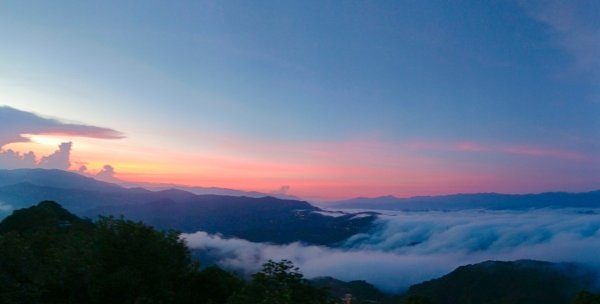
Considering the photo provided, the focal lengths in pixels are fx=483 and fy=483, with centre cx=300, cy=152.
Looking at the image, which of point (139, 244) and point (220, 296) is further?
point (220, 296)

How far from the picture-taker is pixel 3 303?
26.3 m

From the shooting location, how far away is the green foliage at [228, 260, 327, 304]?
2377cm

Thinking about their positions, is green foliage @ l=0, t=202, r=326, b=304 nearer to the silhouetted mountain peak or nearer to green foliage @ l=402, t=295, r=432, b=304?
green foliage @ l=402, t=295, r=432, b=304

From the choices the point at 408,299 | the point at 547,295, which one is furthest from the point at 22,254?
the point at 547,295

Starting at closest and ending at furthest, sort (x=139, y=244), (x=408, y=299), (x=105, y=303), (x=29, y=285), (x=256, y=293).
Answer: (x=256, y=293) → (x=29, y=285) → (x=105, y=303) → (x=139, y=244) → (x=408, y=299)

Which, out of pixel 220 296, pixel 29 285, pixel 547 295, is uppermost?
pixel 29 285

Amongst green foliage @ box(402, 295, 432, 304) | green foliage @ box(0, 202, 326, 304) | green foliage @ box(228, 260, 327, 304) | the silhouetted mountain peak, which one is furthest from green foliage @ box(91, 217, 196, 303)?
the silhouetted mountain peak

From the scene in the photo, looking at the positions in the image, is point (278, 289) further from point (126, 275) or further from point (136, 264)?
point (136, 264)

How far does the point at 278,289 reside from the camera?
25.5 m

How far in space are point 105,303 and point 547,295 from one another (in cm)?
20236

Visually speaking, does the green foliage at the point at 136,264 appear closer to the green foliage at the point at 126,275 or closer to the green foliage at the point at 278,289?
the green foliage at the point at 126,275

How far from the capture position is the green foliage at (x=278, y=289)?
936 inches

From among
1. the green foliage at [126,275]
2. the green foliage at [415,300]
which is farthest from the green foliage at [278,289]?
the green foliage at [415,300]

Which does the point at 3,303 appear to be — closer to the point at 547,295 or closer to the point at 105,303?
the point at 105,303
